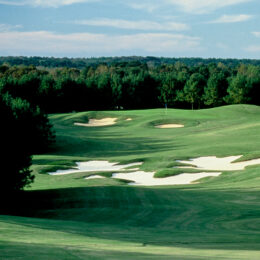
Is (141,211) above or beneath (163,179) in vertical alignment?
above

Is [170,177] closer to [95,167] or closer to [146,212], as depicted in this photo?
[95,167]

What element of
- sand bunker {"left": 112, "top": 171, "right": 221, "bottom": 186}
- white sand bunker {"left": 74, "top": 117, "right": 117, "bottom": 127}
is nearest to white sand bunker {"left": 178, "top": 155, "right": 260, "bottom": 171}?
sand bunker {"left": 112, "top": 171, "right": 221, "bottom": 186}

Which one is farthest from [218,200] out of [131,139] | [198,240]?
[131,139]

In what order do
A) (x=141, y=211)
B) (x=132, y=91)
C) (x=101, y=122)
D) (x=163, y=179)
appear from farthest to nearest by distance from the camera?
(x=132, y=91), (x=101, y=122), (x=163, y=179), (x=141, y=211)

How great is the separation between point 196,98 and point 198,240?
97.3 meters

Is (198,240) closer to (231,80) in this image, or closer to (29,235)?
(29,235)

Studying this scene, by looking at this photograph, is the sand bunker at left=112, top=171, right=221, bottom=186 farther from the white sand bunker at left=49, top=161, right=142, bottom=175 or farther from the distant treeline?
the distant treeline

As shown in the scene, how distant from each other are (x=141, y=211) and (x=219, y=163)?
19.1 meters

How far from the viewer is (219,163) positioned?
36531 millimetres

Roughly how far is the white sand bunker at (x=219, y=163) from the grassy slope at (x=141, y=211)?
946mm

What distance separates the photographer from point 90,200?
21.1 m

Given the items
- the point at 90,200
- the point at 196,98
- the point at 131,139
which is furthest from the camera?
the point at 196,98

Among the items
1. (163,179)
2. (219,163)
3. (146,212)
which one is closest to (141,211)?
(146,212)

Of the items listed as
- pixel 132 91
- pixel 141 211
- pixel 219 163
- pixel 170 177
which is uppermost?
pixel 132 91
